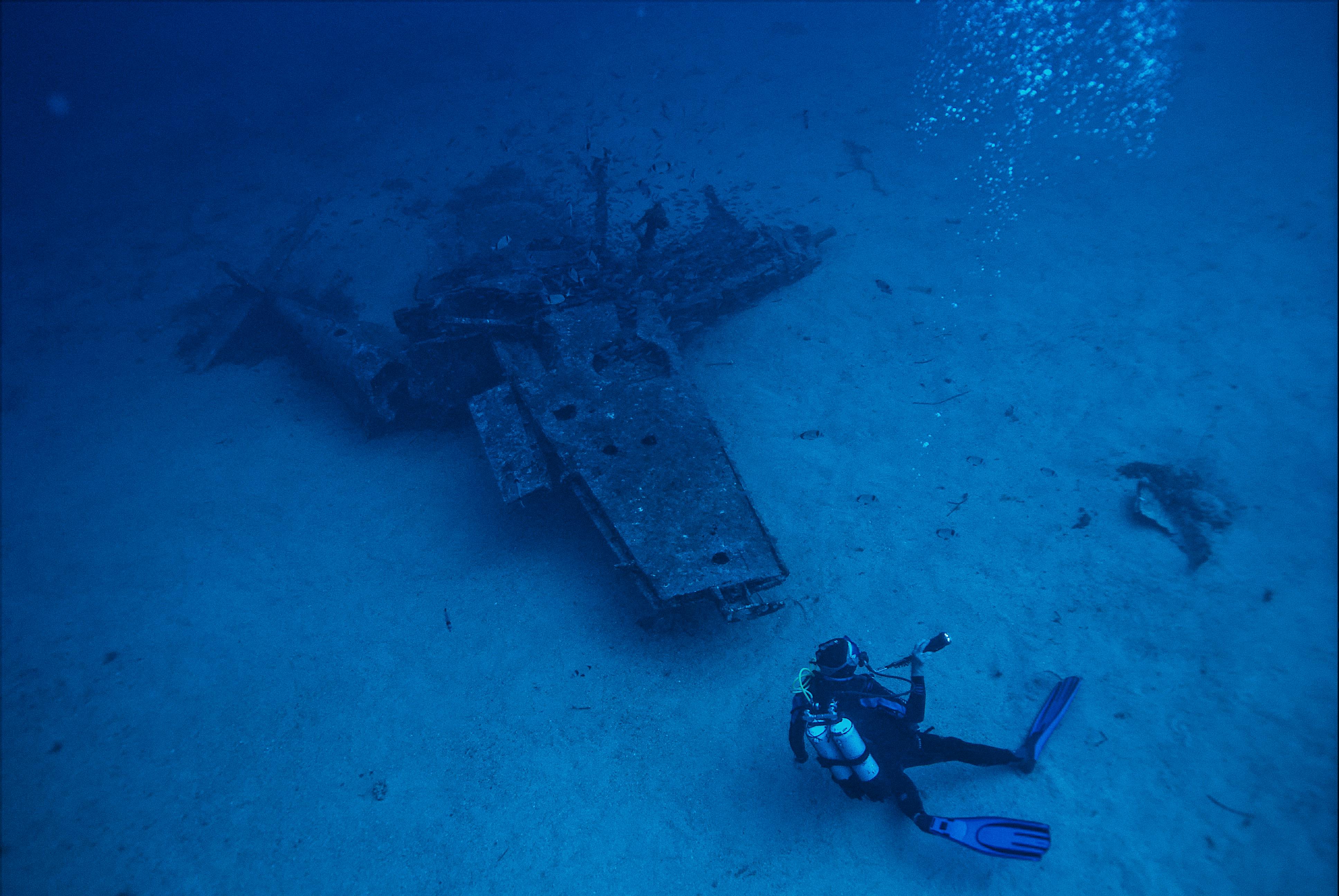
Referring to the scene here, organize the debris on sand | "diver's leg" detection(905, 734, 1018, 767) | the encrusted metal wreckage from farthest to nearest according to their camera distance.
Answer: the debris on sand < the encrusted metal wreckage < "diver's leg" detection(905, 734, 1018, 767)

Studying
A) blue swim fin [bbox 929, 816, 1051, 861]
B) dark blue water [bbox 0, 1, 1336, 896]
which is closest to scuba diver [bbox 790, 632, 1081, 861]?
blue swim fin [bbox 929, 816, 1051, 861]

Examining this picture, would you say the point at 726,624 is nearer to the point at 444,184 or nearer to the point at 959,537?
the point at 959,537

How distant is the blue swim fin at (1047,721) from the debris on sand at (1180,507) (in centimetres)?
189

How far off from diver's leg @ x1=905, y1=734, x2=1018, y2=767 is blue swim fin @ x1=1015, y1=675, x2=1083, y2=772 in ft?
0.62

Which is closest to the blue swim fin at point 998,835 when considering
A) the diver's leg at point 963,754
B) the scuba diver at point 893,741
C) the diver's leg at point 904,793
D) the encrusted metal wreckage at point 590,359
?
the scuba diver at point 893,741

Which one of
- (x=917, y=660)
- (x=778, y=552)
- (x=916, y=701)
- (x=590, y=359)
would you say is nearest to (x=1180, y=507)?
(x=917, y=660)

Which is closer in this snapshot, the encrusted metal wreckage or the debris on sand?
the encrusted metal wreckage

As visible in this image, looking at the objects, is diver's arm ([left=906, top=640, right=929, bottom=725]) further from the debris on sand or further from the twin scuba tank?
the debris on sand

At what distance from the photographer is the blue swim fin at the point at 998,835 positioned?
3.32 metres

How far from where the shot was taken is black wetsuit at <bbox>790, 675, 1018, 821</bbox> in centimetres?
354

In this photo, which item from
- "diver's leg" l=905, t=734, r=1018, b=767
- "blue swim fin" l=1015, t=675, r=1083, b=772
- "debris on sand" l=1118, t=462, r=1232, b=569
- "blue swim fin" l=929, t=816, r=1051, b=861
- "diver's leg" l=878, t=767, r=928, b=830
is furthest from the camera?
"debris on sand" l=1118, t=462, r=1232, b=569

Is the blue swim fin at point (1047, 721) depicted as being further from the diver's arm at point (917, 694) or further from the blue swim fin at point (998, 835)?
the diver's arm at point (917, 694)

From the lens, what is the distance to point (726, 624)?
4.73 metres

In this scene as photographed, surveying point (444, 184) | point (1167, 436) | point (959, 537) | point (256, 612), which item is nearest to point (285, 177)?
point (444, 184)
